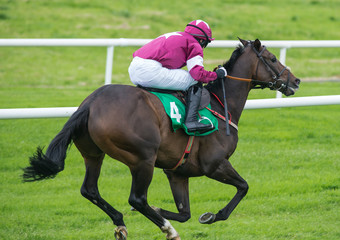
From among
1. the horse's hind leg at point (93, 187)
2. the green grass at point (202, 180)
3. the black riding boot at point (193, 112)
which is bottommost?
the green grass at point (202, 180)

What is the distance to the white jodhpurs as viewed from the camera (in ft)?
16.7

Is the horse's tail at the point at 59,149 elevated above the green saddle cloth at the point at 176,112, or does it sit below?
below

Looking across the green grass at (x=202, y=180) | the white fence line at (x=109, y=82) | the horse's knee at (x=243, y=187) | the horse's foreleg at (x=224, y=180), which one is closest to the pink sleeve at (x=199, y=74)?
the horse's foreleg at (x=224, y=180)

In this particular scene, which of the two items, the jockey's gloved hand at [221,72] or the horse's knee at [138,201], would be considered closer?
the horse's knee at [138,201]

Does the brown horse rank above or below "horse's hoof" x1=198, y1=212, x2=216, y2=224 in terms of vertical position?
above

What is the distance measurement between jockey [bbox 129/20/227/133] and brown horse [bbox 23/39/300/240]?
16 cm

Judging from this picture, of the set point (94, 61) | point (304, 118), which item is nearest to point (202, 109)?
point (304, 118)

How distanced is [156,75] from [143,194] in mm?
1014

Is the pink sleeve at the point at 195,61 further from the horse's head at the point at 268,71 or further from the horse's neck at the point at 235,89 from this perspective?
the horse's head at the point at 268,71

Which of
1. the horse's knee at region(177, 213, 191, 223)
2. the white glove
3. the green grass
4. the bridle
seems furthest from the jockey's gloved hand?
the horse's knee at region(177, 213, 191, 223)

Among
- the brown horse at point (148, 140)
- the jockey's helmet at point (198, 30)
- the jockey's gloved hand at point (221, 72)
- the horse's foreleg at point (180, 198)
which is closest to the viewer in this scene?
the brown horse at point (148, 140)

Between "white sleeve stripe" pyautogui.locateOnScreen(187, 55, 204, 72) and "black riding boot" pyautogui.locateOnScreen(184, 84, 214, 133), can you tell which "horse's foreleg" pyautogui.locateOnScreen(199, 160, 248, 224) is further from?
"white sleeve stripe" pyautogui.locateOnScreen(187, 55, 204, 72)

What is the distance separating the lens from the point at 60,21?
19.5 metres

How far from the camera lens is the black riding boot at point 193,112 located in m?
5.09
